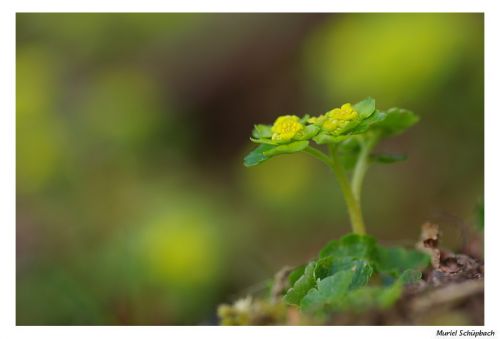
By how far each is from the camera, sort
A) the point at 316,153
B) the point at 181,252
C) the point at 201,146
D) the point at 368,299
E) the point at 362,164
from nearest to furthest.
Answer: the point at 368,299
the point at 316,153
the point at 362,164
the point at 181,252
the point at 201,146

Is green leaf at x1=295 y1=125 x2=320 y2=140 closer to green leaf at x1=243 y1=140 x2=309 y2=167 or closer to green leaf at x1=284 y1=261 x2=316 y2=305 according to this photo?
green leaf at x1=243 y1=140 x2=309 y2=167

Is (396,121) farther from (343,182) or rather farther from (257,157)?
(257,157)

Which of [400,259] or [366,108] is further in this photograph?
[400,259]

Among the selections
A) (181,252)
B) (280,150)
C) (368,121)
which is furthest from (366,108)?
(181,252)

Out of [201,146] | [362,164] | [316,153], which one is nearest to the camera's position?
[316,153]

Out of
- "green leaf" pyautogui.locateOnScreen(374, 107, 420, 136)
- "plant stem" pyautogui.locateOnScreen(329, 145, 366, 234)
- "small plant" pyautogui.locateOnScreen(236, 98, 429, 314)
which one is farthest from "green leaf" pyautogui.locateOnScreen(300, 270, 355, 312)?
"green leaf" pyautogui.locateOnScreen(374, 107, 420, 136)
